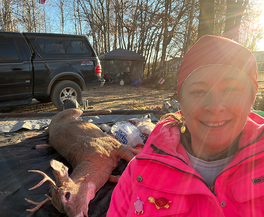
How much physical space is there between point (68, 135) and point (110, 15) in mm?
21688

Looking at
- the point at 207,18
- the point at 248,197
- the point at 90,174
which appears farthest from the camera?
the point at 207,18

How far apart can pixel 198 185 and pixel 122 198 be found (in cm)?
56

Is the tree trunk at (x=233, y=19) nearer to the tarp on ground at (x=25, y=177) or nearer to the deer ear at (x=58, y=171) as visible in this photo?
the tarp on ground at (x=25, y=177)

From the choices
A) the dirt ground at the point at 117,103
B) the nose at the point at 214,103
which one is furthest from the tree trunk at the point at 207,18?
the nose at the point at 214,103

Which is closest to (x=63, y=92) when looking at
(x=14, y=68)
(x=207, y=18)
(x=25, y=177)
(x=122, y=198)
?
(x=14, y=68)

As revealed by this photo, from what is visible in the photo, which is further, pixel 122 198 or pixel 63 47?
pixel 63 47

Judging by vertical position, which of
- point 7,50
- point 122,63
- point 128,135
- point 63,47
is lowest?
point 128,135

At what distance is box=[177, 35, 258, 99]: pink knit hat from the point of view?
1141 millimetres

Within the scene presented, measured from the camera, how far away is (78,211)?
1.83 m

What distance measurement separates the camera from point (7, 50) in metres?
5.68

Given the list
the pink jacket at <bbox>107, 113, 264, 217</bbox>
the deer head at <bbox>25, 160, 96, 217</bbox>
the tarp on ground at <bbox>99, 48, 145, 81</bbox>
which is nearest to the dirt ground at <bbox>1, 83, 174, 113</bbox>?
the deer head at <bbox>25, 160, 96, 217</bbox>

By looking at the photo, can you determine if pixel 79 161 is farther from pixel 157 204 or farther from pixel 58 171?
pixel 157 204

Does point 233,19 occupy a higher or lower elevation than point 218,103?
higher

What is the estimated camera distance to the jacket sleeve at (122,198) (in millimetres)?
1288
